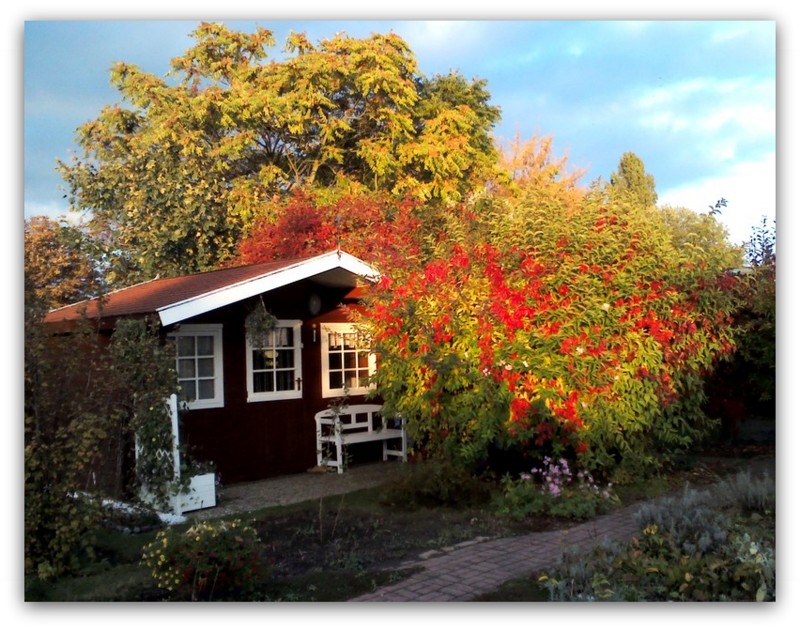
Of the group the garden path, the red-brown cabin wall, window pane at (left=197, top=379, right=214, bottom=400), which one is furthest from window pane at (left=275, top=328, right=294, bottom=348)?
the garden path

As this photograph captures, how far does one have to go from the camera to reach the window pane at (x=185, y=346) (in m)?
9.02

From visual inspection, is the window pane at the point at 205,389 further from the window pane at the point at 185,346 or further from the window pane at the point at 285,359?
the window pane at the point at 285,359

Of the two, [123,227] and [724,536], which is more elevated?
[123,227]

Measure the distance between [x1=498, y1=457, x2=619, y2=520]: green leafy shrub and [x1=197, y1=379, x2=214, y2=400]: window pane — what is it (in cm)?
358

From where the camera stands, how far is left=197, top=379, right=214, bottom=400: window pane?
30.1 ft

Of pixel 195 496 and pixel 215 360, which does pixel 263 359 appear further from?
pixel 195 496

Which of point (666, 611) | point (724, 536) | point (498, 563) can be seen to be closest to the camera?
point (666, 611)

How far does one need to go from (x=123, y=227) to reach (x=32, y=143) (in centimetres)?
1030

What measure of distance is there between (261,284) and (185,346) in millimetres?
1301

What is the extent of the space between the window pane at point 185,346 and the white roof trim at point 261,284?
1124 mm

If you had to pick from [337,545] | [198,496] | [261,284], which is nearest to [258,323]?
[261,284]

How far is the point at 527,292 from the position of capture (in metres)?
7.83

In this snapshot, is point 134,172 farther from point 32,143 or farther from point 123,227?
point 32,143
